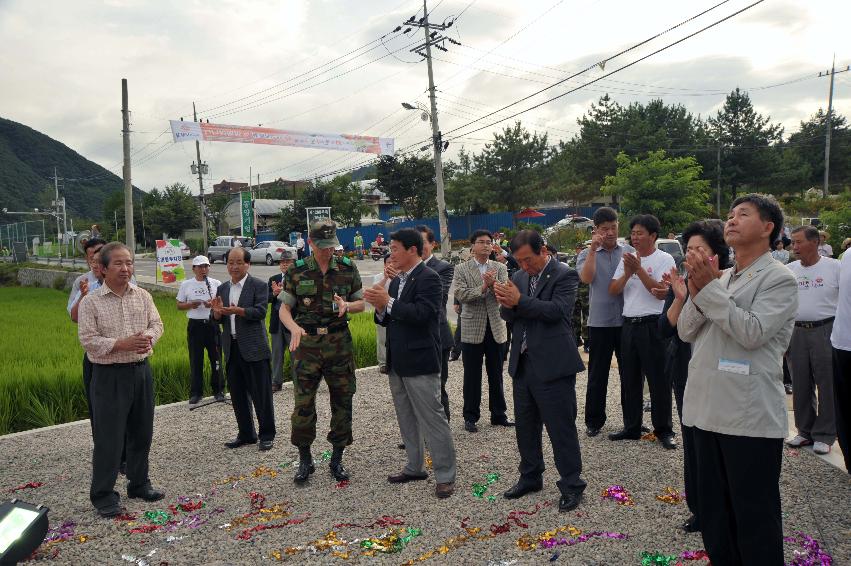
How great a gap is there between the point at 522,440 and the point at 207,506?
226 cm

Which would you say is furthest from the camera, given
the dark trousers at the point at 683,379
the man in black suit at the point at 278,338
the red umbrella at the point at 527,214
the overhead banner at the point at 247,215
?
the red umbrella at the point at 527,214

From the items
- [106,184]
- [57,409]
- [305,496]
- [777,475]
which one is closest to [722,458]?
[777,475]

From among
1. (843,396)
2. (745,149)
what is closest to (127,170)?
(843,396)

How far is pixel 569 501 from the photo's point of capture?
3.87 m

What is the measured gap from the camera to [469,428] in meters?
5.77

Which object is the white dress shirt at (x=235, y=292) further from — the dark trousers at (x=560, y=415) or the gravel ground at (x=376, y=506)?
the dark trousers at (x=560, y=415)

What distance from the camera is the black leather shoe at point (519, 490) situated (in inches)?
162

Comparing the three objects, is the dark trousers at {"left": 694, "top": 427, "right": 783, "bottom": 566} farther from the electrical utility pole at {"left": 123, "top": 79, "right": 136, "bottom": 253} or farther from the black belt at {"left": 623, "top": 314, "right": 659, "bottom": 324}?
the electrical utility pole at {"left": 123, "top": 79, "right": 136, "bottom": 253}

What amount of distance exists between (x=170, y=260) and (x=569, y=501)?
13.5 metres

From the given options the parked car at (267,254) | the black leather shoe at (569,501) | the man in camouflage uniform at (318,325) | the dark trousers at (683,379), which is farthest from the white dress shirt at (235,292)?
the parked car at (267,254)

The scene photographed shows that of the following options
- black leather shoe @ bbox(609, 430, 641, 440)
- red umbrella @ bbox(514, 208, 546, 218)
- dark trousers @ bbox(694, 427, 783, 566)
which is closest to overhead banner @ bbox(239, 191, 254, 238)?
red umbrella @ bbox(514, 208, 546, 218)

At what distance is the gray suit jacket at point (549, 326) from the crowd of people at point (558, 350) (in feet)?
0.04

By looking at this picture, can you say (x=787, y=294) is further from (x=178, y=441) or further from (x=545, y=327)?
(x=178, y=441)

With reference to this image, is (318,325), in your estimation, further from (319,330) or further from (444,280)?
(444,280)
